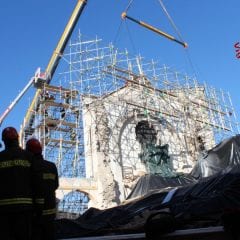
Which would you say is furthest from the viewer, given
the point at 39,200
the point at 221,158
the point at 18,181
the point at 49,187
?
the point at 221,158

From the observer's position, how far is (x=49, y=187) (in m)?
4.43

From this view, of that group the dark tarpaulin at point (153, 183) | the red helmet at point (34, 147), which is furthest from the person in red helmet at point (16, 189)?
the dark tarpaulin at point (153, 183)

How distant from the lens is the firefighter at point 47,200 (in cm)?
415

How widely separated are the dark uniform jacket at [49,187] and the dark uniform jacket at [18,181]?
0.38 ft

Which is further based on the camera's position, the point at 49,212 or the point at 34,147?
the point at 34,147

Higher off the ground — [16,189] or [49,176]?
[49,176]

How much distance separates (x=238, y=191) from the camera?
8.89 metres

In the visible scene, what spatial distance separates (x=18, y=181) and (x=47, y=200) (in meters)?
0.50

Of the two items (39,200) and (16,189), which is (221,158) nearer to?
(39,200)

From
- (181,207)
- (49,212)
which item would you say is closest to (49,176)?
(49,212)

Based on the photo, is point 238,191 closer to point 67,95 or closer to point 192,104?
point 67,95

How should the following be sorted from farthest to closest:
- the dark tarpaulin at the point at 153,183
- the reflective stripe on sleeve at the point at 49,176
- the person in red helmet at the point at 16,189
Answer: the dark tarpaulin at the point at 153,183, the reflective stripe on sleeve at the point at 49,176, the person in red helmet at the point at 16,189

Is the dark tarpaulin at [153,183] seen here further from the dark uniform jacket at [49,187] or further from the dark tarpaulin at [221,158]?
the dark uniform jacket at [49,187]

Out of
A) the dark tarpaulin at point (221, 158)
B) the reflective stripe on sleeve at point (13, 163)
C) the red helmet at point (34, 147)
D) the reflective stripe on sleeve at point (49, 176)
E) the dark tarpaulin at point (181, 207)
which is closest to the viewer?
the reflective stripe on sleeve at point (13, 163)
